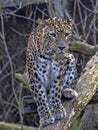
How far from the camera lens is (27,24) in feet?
31.0

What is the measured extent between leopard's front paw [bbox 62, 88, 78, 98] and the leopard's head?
0.39m

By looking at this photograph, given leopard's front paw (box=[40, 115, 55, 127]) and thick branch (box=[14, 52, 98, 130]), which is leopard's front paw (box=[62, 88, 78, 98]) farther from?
leopard's front paw (box=[40, 115, 55, 127])

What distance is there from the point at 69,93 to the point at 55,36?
1.77ft

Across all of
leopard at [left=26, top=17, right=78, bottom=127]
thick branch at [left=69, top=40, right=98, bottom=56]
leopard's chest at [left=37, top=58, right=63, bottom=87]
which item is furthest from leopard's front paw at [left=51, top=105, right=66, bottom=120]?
thick branch at [left=69, top=40, right=98, bottom=56]

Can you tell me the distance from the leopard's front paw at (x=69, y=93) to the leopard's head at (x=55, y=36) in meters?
0.39

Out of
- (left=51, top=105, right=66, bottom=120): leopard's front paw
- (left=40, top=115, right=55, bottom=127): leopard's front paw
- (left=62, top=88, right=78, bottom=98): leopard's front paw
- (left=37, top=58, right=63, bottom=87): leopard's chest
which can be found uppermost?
(left=37, top=58, right=63, bottom=87): leopard's chest

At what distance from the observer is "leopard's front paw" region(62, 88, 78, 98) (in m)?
5.25

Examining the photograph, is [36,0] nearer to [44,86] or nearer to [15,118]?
[15,118]

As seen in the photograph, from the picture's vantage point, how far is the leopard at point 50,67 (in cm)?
519

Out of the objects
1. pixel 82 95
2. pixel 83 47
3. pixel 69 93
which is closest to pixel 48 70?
pixel 69 93

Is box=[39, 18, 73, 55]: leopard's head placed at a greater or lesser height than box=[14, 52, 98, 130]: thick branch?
greater

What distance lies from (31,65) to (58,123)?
27.5 inches

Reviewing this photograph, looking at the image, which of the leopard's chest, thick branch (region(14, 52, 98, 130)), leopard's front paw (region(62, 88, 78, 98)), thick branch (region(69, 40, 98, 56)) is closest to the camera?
thick branch (region(14, 52, 98, 130))

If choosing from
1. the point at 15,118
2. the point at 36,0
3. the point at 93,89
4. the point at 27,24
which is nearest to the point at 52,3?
the point at 36,0
